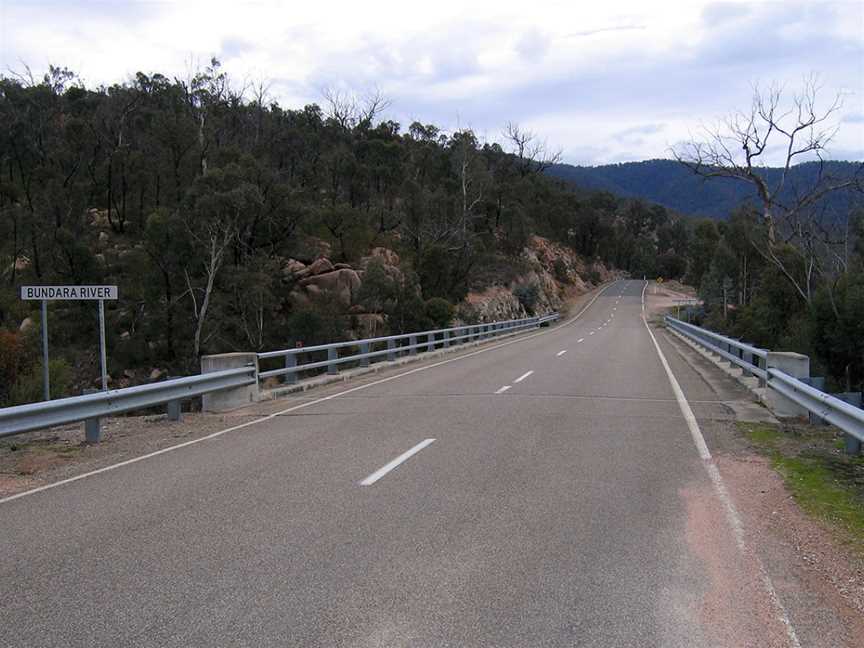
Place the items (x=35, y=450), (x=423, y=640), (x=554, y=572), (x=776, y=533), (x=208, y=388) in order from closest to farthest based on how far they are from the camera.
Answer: (x=423, y=640)
(x=554, y=572)
(x=776, y=533)
(x=35, y=450)
(x=208, y=388)

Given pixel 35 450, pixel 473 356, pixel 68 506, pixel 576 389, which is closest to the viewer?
pixel 68 506

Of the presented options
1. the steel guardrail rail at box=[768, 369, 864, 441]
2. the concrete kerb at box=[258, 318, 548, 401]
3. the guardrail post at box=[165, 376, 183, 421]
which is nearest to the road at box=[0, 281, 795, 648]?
the steel guardrail rail at box=[768, 369, 864, 441]

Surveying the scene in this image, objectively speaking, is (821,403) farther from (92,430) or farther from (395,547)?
(92,430)

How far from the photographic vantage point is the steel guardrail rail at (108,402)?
8.59 m

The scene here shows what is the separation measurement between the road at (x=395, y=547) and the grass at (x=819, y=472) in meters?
0.83

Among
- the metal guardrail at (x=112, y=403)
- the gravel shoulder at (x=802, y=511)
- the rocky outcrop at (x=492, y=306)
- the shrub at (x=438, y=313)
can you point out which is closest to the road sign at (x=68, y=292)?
the metal guardrail at (x=112, y=403)

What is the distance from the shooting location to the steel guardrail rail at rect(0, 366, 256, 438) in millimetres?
8594

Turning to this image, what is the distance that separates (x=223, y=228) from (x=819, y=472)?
138ft

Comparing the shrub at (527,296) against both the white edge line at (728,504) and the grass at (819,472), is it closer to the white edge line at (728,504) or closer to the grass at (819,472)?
the white edge line at (728,504)

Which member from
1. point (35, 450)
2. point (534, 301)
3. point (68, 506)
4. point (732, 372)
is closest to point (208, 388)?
point (35, 450)

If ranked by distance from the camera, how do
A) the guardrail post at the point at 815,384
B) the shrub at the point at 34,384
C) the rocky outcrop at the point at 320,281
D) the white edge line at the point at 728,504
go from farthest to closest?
1. the rocky outcrop at the point at 320,281
2. the shrub at the point at 34,384
3. the guardrail post at the point at 815,384
4. the white edge line at the point at 728,504

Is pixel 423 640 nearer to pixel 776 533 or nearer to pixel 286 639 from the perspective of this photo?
pixel 286 639

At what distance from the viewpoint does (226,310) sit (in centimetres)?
4691

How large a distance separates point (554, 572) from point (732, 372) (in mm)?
14300
